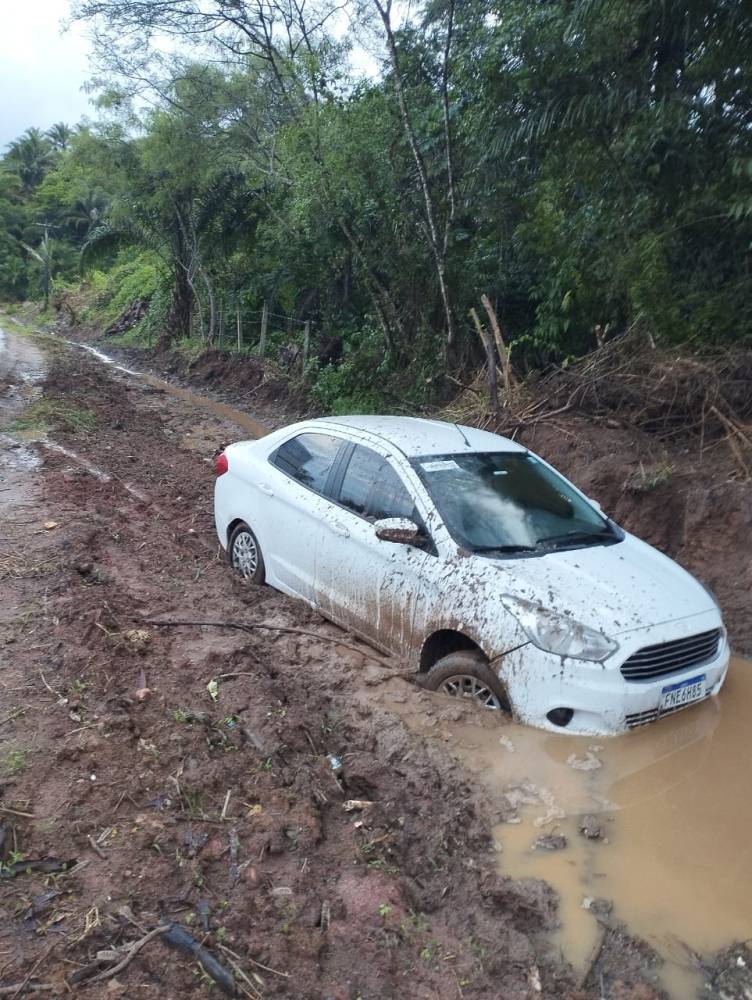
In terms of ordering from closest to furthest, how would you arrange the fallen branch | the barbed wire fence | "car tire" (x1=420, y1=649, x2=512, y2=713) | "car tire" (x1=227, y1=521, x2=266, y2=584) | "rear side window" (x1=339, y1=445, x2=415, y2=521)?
the fallen branch
"car tire" (x1=420, y1=649, x2=512, y2=713)
"rear side window" (x1=339, y1=445, x2=415, y2=521)
"car tire" (x1=227, y1=521, x2=266, y2=584)
the barbed wire fence

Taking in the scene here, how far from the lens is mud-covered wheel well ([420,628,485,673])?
4.72m

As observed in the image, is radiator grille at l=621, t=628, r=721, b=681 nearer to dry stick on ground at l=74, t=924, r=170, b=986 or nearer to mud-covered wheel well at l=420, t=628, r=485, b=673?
mud-covered wheel well at l=420, t=628, r=485, b=673

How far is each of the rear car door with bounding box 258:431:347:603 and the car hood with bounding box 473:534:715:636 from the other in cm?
163

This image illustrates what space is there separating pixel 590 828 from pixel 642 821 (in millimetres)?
303

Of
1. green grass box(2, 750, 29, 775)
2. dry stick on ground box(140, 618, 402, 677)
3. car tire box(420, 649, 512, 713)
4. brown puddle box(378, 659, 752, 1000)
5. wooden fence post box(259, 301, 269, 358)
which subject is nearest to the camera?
brown puddle box(378, 659, 752, 1000)

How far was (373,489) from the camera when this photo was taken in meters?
5.45

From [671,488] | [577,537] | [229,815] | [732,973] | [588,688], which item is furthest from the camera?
[671,488]

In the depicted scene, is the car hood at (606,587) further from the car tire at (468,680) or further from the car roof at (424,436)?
the car roof at (424,436)

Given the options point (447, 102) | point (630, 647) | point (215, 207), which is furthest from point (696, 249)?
point (215, 207)

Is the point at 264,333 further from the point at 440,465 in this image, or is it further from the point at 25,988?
the point at 25,988

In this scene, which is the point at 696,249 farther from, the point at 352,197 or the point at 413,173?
the point at 352,197

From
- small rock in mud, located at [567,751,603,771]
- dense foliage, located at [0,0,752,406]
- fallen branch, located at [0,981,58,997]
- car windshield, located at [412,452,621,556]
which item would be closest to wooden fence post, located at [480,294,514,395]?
dense foliage, located at [0,0,752,406]

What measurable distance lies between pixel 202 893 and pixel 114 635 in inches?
97.2

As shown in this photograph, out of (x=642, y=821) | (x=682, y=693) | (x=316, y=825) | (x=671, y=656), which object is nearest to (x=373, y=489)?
(x=671, y=656)
